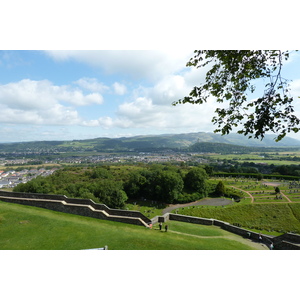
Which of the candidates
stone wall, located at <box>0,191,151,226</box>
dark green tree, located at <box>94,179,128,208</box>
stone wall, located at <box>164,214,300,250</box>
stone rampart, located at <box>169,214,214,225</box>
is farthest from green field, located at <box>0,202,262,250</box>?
dark green tree, located at <box>94,179,128,208</box>

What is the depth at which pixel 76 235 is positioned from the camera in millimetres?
9812

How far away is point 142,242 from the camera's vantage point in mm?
9141

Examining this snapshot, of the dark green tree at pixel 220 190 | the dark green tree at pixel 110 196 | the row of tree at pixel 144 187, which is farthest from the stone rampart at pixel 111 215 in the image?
the dark green tree at pixel 220 190

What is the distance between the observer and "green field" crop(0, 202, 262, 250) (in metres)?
8.79

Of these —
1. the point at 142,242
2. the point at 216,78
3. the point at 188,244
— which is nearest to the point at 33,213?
the point at 142,242

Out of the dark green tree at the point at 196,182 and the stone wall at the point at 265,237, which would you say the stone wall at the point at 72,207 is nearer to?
the stone wall at the point at 265,237

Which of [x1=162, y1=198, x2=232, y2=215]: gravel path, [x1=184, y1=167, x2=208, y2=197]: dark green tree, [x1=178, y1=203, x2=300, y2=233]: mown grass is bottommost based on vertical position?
[x1=162, y1=198, x2=232, y2=215]: gravel path

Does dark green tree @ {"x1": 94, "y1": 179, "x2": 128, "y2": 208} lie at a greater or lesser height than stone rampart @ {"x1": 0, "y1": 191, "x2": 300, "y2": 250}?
lesser

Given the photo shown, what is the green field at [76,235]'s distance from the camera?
8.79 metres

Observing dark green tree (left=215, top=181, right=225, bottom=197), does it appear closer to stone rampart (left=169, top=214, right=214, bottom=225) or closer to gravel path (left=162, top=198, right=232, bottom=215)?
gravel path (left=162, top=198, right=232, bottom=215)

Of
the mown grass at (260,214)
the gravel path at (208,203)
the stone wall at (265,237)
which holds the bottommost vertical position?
the gravel path at (208,203)

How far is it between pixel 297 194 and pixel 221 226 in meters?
30.8

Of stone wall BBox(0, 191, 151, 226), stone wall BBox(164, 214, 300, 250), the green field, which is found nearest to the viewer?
the green field

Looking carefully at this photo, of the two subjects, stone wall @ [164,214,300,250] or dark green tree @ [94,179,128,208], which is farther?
dark green tree @ [94,179,128,208]
